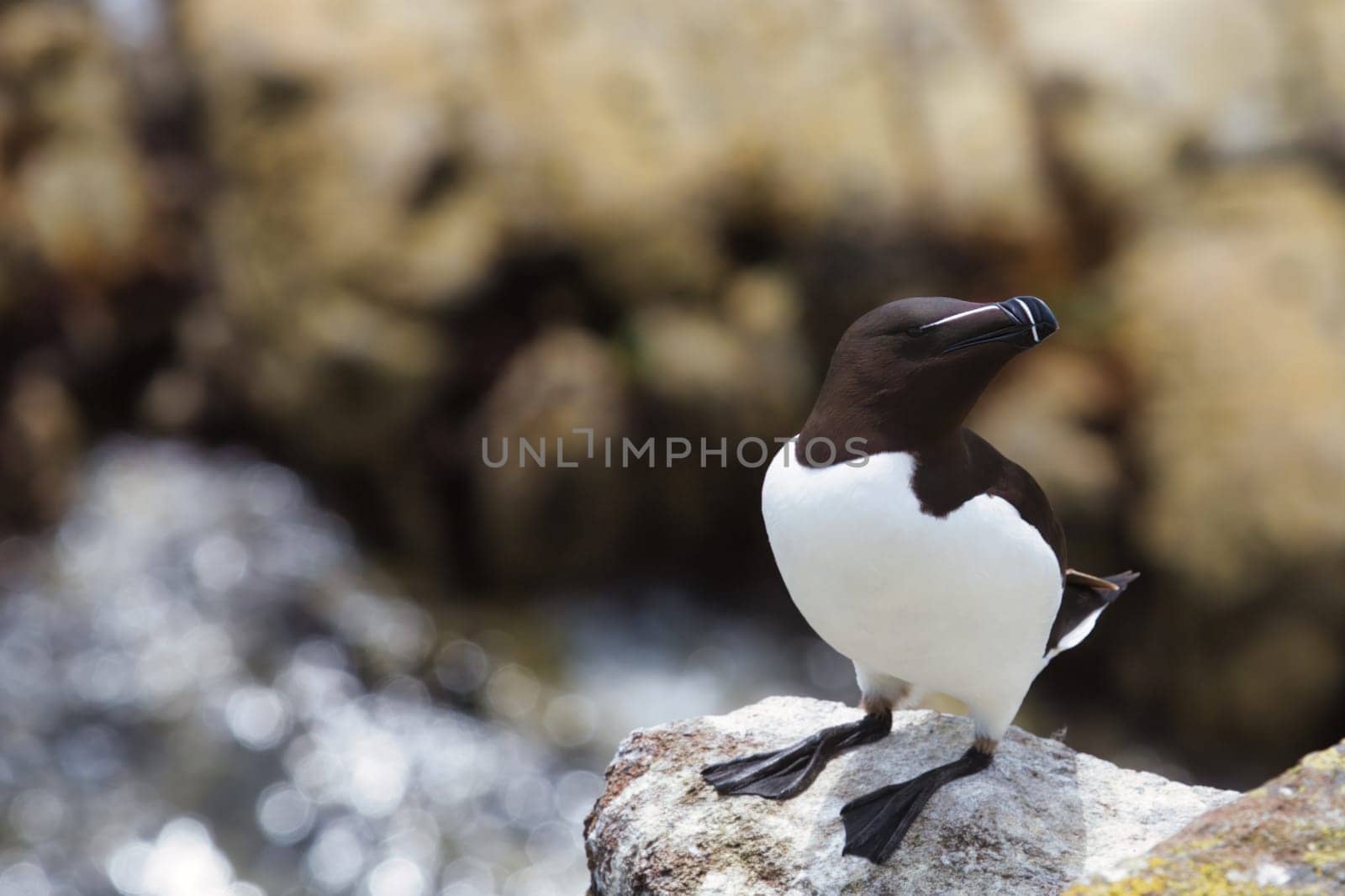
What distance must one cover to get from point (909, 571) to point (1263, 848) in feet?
3.02

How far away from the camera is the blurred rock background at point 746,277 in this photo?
7555 millimetres

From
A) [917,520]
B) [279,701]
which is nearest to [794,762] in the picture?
[917,520]

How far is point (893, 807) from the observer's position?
10.7 feet

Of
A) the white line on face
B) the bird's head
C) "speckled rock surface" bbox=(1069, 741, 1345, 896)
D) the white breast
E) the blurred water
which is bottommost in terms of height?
the blurred water

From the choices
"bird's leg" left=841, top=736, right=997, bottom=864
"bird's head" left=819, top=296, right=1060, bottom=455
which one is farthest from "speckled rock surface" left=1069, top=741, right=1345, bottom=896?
"bird's head" left=819, top=296, right=1060, bottom=455

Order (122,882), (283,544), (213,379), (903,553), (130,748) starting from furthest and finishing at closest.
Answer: (213,379)
(283,544)
(130,748)
(122,882)
(903,553)

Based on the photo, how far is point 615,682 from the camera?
7949 millimetres

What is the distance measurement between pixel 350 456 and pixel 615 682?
7.73 ft

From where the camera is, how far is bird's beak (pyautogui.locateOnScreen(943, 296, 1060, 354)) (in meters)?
2.88

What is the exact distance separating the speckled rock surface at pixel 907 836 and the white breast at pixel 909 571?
0.38 meters

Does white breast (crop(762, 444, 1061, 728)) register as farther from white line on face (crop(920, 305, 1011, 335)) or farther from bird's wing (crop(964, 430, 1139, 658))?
white line on face (crop(920, 305, 1011, 335))

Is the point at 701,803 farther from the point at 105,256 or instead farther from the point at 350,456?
the point at 105,256

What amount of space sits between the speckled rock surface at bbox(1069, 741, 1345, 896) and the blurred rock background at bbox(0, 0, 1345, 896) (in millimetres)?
5158

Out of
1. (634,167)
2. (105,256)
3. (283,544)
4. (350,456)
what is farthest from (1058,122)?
(105,256)
